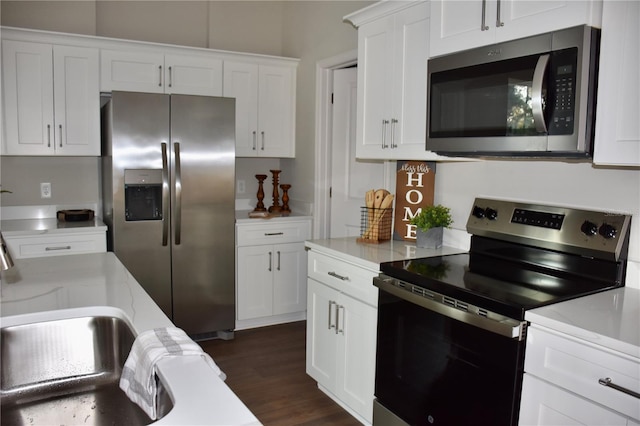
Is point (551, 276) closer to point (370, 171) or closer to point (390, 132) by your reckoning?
point (390, 132)

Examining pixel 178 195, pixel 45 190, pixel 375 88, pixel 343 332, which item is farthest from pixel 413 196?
pixel 45 190

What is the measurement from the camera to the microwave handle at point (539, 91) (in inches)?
68.4

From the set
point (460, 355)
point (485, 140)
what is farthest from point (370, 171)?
point (460, 355)

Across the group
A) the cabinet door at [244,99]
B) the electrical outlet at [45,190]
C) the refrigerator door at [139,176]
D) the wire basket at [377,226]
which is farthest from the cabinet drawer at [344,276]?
the electrical outlet at [45,190]

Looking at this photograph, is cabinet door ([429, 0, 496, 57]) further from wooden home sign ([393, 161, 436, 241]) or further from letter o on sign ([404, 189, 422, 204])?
letter o on sign ([404, 189, 422, 204])

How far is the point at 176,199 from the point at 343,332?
1551 millimetres

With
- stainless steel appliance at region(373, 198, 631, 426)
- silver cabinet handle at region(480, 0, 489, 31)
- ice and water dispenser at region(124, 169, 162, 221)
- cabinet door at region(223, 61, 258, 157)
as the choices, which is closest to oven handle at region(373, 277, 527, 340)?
stainless steel appliance at region(373, 198, 631, 426)

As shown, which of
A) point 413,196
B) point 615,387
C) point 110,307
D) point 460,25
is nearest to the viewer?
point 615,387

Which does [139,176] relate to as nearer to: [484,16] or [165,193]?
[165,193]

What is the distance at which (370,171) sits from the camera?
353 cm

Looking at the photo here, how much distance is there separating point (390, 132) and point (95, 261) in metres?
1.53

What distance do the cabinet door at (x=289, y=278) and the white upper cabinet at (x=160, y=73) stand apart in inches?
52.8

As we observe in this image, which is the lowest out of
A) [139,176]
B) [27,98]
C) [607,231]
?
[607,231]

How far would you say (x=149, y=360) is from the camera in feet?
3.69
